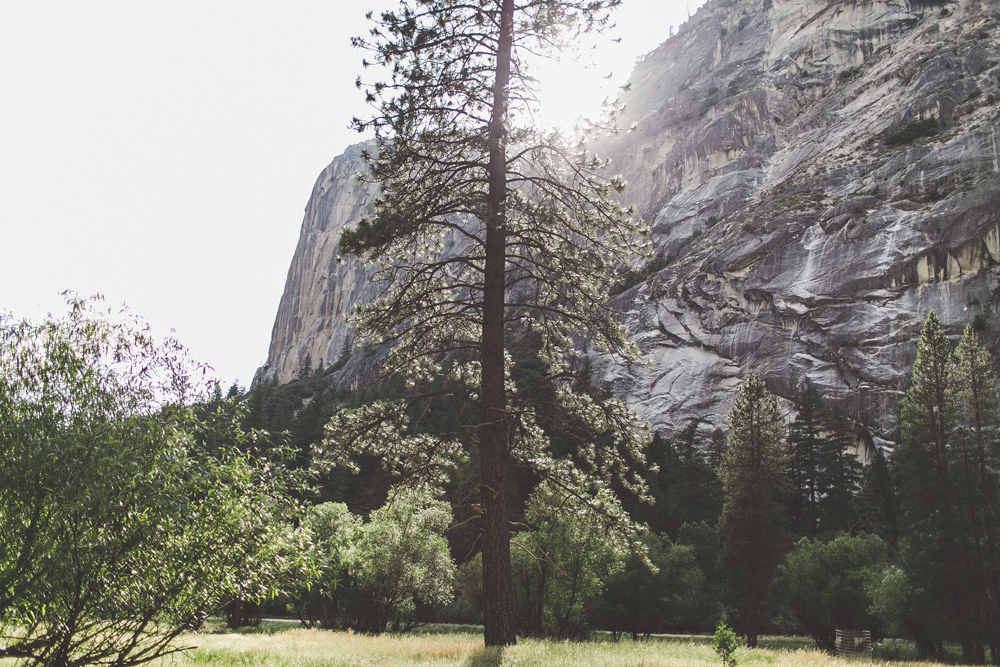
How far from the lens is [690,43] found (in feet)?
401

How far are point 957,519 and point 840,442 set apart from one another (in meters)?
24.2

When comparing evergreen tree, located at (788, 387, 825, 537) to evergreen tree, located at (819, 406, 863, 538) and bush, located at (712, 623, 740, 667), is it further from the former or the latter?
bush, located at (712, 623, 740, 667)

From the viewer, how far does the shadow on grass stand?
7285 mm

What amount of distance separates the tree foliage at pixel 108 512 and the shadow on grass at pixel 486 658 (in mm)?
2521

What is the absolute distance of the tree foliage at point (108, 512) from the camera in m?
5.99

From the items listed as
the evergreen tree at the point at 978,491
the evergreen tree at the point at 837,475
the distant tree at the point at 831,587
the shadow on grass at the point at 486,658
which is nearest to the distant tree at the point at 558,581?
the distant tree at the point at 831,587

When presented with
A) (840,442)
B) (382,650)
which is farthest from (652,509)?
(382,650)

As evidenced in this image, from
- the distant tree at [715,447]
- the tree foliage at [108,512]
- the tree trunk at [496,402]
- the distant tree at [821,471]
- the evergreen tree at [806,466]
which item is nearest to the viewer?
the tree foliage at [108,512]

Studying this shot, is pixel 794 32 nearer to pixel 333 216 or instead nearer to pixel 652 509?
pixel 652 509

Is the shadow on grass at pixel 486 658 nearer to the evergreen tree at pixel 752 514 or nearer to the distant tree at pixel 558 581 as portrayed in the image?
the distant tree at pixel 558 581

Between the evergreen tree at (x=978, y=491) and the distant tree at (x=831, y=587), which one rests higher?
the evergreen tree at (x=978, y=491)

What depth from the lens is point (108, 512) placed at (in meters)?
6.10

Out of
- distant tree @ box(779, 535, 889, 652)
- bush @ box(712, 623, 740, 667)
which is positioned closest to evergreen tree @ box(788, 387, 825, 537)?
distant tree @ box(779, 535, 889, 652)

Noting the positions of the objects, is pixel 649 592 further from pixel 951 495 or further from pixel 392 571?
pixel 951 495
